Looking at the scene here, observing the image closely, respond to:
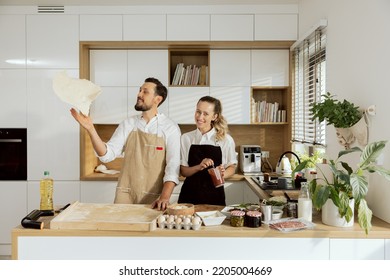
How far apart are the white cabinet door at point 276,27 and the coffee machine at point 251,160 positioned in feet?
4.07

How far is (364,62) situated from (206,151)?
137 cm

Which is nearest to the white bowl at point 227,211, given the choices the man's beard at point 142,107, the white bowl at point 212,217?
the white bowl at point 212,217

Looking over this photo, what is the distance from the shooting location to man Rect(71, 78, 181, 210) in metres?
3.02

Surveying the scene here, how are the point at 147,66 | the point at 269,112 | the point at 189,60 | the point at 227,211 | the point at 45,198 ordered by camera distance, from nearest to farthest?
the point at 227,211 → the point at 45,198 → the point at 147,66 → the point at 269,112 → the point at 189,60

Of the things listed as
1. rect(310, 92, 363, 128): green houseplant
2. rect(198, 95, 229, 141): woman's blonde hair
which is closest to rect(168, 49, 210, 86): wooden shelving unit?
rect(198, 95, 229, 141): woman's blonde hair

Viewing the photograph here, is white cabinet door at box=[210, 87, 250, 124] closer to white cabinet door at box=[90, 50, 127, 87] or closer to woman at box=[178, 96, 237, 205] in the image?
white cabinet door at box=[90, 50, 127, 87]

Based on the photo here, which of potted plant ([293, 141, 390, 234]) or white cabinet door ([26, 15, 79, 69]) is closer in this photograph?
potted plant ([293, 141, 390, 234])

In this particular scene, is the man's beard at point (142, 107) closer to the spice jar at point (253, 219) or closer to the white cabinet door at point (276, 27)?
the spice jar at point (253, 219)

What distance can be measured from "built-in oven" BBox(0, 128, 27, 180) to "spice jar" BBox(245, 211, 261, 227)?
3192mm

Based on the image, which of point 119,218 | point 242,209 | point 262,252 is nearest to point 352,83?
point 242,209

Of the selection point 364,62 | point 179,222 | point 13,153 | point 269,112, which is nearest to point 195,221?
point 179,222

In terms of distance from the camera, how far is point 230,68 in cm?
474

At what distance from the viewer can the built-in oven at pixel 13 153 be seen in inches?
181

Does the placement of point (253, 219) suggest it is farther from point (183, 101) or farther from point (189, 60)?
point (189, 60)
